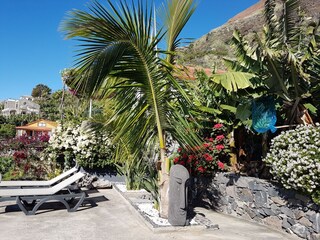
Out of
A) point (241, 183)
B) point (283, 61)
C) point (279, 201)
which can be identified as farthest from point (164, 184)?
point (283, 61)

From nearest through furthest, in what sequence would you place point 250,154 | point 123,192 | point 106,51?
point 106,51 → point 250,154 → point 123,192

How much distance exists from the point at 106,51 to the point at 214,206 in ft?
16.3

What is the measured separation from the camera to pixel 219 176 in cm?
729

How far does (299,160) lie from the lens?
473 centimetres

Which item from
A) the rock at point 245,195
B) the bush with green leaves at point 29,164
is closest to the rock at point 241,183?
the rock at point 245,195

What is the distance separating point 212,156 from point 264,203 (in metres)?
1.91

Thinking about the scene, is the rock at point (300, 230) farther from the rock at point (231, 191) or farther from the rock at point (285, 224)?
the rock at point (231, 191)

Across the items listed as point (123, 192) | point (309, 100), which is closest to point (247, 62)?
point (309, 100)

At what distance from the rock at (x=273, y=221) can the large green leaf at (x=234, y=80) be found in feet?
8.78

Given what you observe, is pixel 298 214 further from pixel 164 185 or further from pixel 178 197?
pixel 164 185

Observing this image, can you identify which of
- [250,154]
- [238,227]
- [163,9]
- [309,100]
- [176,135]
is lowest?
[238,227]

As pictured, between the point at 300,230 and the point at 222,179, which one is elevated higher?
the point at 222,179

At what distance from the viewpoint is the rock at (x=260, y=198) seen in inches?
231

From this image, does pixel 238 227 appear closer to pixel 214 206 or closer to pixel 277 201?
pixel 277 201
